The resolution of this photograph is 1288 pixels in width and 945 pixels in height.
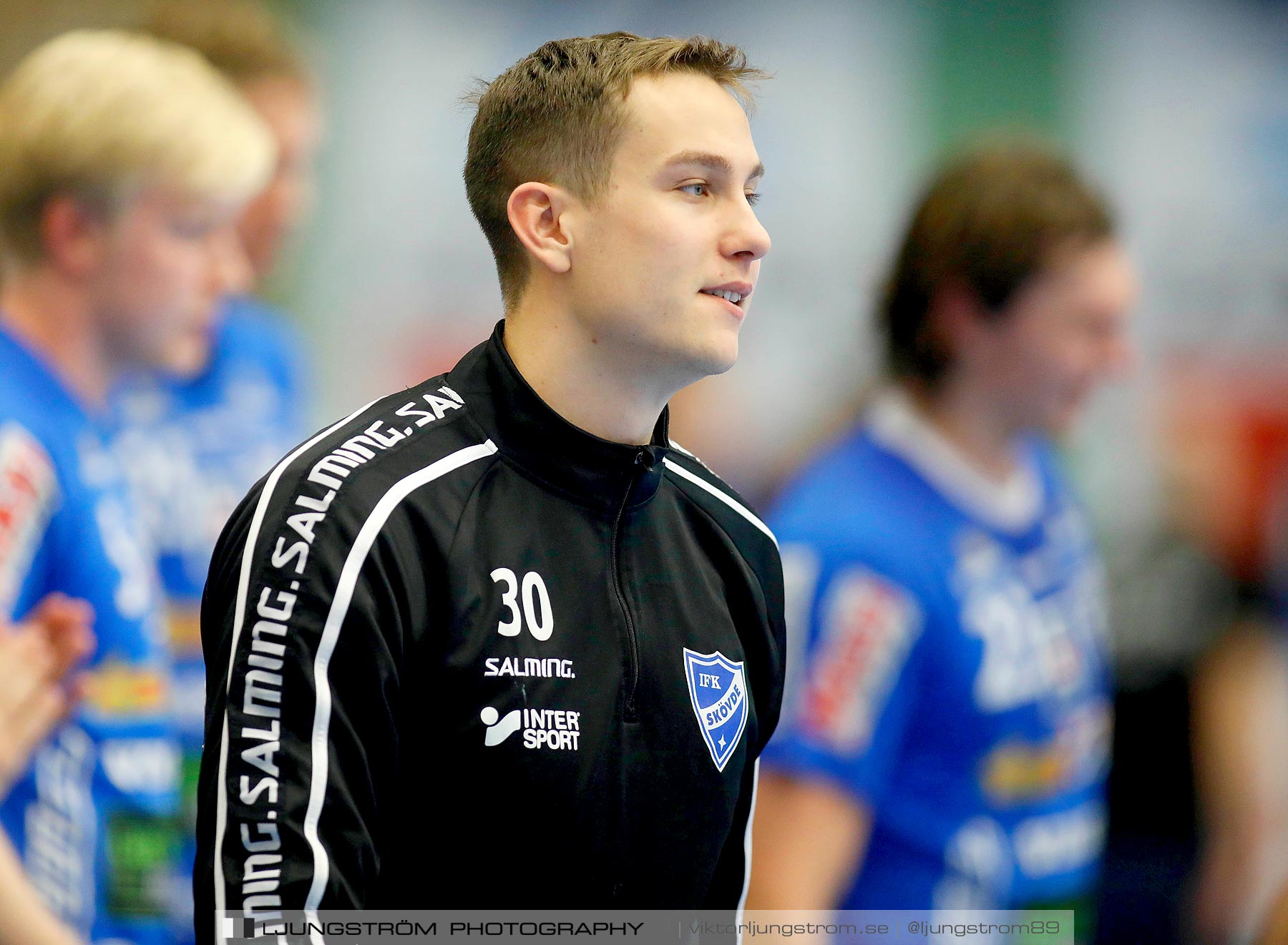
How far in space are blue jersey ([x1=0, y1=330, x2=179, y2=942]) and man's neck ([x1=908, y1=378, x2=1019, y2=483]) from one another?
5.22ft

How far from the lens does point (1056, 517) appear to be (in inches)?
126

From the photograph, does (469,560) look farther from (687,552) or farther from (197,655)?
(197,655)

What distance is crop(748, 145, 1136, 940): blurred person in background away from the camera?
275cm

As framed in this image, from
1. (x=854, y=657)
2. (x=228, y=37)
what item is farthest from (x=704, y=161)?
(x=228, y=37)

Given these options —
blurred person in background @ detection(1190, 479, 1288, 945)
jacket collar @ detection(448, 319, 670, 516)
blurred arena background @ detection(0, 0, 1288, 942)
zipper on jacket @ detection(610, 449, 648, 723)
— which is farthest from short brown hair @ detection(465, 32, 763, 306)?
blurred arena background @ detection(0, 0, 1288, 942)

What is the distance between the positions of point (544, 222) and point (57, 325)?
5.06ft

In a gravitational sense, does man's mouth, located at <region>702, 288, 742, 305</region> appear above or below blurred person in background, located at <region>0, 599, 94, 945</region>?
above

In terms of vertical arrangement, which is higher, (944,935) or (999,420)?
(999,420)

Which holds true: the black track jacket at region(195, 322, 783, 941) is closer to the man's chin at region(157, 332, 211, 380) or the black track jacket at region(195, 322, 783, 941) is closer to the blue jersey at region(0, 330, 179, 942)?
the blue jersey at region(0, 330, 179, 942)

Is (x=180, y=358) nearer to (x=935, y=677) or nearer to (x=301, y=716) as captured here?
(x=935, y=677)

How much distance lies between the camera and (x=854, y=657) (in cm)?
275

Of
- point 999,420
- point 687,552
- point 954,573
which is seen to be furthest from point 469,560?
point 999,420

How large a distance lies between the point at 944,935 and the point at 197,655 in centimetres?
177

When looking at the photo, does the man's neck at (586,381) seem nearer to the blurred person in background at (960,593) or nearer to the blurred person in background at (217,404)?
the blurred person in background at (960,593)
